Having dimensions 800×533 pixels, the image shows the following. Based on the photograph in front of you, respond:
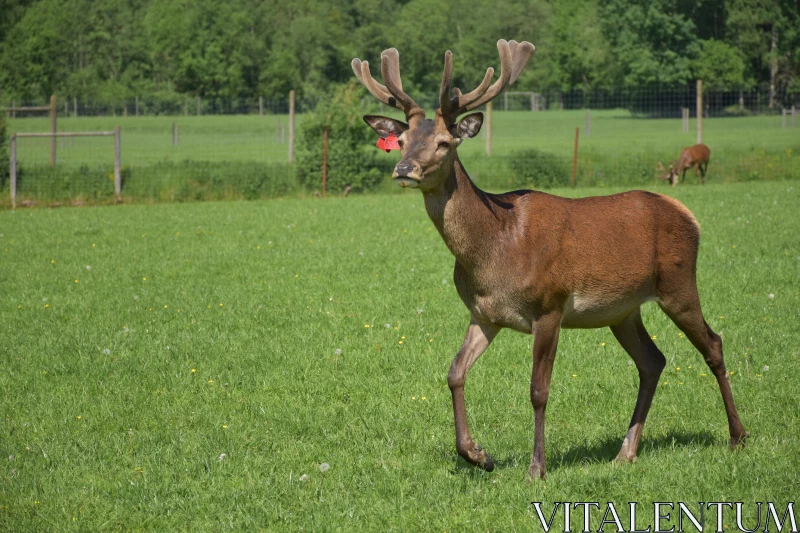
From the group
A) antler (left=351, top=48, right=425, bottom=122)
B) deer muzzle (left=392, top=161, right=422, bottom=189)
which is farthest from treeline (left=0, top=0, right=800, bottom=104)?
deer muzzle (left=392, top=161, right=422, bottom=189)

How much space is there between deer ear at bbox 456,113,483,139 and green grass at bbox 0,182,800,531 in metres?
2.00

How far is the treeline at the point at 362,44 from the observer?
70000 millimetres

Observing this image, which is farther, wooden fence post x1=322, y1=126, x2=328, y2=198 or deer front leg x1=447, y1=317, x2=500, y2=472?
wooden fence post x1=322, y1=126, x2=328, y2=198

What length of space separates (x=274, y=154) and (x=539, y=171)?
63.6 ft

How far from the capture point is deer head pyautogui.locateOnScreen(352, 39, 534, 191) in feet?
18.9

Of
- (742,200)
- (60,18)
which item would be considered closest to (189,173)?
(742,200)

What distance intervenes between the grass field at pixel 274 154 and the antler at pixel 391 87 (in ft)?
62.0

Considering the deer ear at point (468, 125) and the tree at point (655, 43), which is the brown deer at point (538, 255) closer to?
the deer ear at point (468, 125)

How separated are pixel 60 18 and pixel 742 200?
74600 mm

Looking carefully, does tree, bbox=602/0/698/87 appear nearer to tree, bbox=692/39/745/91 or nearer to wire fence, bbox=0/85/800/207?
tree, bbox=692/39/745/91

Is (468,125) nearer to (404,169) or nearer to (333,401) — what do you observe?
(404,169)

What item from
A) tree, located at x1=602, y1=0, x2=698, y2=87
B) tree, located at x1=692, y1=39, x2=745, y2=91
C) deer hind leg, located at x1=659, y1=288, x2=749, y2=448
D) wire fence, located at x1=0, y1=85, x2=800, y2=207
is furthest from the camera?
tree, located at x1=602, y1=0, x2=698, y2=87

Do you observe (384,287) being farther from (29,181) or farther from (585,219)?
(29,181)

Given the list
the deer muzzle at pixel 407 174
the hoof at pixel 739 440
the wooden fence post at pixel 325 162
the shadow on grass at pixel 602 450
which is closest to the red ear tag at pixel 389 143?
the deer muzzle at pixel 407 174
